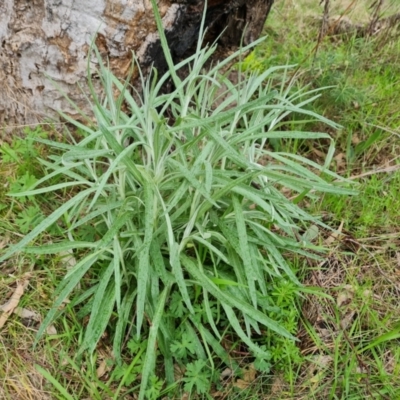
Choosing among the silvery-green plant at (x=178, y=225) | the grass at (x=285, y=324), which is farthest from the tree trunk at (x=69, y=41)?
the silvery-green plant at (x=178, y=225)

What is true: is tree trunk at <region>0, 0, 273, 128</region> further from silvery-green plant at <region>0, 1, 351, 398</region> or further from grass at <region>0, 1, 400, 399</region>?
silvery-green plant at <region>0, 1, 351, 398</region>

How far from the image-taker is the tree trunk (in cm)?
211

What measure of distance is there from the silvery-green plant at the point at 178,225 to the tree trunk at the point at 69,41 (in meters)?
0.37

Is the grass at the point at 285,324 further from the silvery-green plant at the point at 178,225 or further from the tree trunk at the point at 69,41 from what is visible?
the tree trunk at the point at 69,41

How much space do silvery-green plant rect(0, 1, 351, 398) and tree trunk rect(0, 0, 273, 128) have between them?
1.23ft

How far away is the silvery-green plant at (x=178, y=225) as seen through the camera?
65.4 inches

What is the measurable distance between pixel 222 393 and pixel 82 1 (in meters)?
1.59

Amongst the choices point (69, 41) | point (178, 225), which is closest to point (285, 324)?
point (178, 225)

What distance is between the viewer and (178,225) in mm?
1886

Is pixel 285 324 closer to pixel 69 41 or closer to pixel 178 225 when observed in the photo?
pixel 178 225

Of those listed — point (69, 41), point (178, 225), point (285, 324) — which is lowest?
point (285, 324)

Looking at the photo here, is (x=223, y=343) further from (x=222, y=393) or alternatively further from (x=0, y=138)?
(x=0, y=138)

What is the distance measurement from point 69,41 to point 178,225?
2.99 feet

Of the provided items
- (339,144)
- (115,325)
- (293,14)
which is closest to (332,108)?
(339,144)
